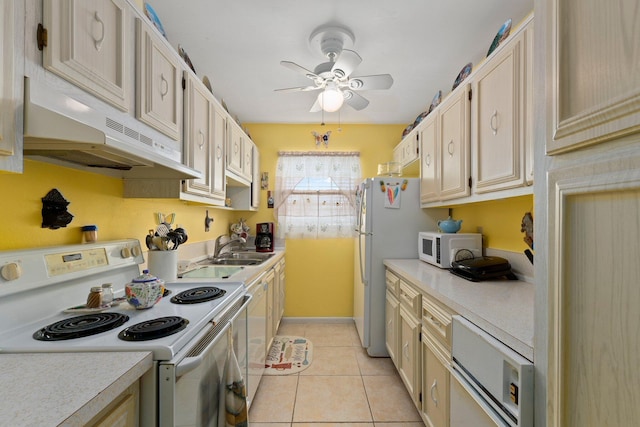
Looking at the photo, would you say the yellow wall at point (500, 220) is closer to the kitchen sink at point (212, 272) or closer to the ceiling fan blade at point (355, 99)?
the ceiling fan blade at point (355, 99)

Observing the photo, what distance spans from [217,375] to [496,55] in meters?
2.07

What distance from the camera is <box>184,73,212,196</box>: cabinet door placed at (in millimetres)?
1700

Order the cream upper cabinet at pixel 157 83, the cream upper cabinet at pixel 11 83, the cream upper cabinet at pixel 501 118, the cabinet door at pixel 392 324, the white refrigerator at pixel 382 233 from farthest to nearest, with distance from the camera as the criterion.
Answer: the white refrigerator at pixel 382 233 < the cabinet door at pixel 392 324 < the cream upper cabinet at pixel 501 118 < the cream upper cabinet at pixel 157 83 < the cream upper cabinet at pixel 11 83

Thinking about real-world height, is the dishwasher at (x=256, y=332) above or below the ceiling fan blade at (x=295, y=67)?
below

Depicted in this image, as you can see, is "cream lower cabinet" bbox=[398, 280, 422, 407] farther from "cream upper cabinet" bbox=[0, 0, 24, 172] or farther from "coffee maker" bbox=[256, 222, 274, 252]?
"cream upper cabinet" bbox=[0, 0, 24, 172]

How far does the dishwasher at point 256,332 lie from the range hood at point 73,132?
99 cm

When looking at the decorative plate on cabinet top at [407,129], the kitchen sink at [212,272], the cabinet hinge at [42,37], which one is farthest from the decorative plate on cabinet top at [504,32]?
the kitchen sink at [212,272]

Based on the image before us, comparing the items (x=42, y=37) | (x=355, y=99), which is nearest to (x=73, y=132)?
(x=42, y=37)

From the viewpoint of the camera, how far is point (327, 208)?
11.8 ft

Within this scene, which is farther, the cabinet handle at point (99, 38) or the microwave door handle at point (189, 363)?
the cabinet handle at point (99, 38)

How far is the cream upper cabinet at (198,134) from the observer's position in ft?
5.57

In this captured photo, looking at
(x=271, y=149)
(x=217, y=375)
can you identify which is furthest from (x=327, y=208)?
(x=217, y=375)

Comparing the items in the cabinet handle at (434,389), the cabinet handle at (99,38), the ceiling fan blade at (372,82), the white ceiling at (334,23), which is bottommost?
the cabinet handle at (434,389)

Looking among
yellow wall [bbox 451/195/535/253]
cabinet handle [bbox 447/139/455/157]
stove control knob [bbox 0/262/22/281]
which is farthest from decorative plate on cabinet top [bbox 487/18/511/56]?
stove control knob [bbox 0/262/22/281]
